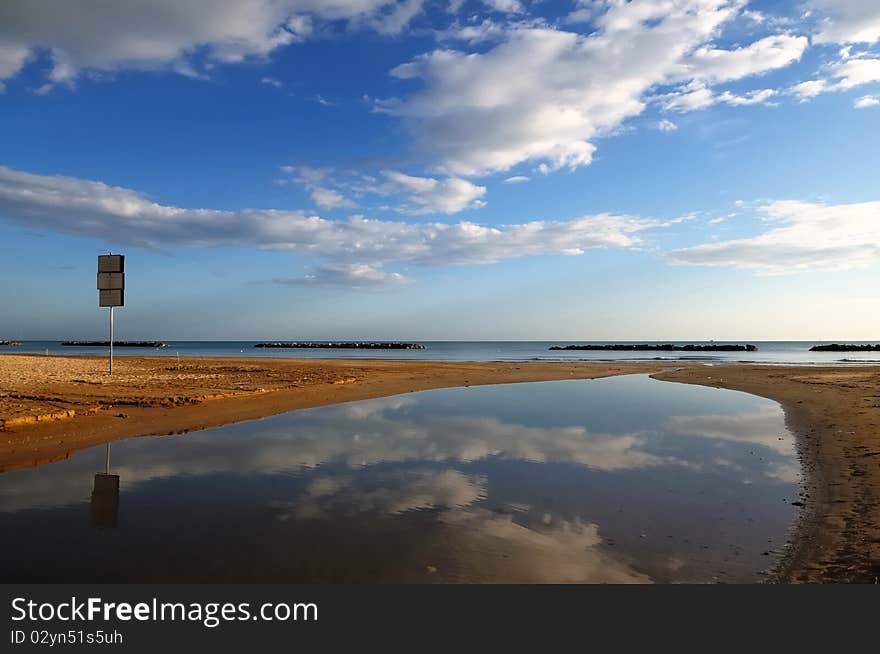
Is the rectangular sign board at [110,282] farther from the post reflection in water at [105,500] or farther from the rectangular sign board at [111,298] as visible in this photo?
the post reflection in water at [105,500]

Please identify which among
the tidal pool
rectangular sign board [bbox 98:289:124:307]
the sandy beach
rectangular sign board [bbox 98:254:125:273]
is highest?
rectangular sign board [bbox 98:254:125:273]

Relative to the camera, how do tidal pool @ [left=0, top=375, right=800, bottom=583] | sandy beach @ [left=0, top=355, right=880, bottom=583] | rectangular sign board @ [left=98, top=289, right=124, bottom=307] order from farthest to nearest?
1. rectangular sign board @ [left=98, top=289, right=124, bottom=307]
2. sandy beach @ [left=0, top=355, right=880, bottom=583]
3. tidal pool @ [left=0, top=375, right=800, bottom=583]

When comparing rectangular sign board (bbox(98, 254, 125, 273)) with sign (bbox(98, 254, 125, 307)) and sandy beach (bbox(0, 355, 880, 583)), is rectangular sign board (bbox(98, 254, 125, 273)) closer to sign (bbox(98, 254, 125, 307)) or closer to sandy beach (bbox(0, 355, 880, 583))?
sign (bbox(98, 254, 125, 307))

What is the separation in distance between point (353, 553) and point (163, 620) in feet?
7.02

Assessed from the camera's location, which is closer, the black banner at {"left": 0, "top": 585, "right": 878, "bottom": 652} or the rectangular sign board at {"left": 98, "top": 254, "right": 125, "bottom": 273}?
the black banner at {"left": 0, "top": 585, "right": 878, "bottom": 652}

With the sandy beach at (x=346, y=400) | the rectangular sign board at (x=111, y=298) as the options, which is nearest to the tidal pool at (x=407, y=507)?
the sandy beach at (x=346, y=400)

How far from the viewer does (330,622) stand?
4.82 m

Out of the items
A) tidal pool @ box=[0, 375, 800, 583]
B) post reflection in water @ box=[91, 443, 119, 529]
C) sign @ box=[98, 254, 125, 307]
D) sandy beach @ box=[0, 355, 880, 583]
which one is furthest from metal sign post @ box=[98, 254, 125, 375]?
post reflection in water @ box=[91, 443, 119, 529]

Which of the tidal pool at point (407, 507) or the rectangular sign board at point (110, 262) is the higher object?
the rectangular sign board at point (110, 262)

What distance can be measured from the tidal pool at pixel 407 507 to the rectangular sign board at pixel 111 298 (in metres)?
30.5

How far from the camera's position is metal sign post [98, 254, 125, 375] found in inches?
1551

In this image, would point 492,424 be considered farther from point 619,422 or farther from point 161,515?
point 161,515

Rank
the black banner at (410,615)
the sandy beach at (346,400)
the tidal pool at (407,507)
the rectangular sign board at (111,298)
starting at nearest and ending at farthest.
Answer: the black banner at (410,615)
the tidal pool at (407,507)
the sandy beach at (346,400)
the rectangular sign board at (111,298)

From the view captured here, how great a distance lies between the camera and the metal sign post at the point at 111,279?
129ft
